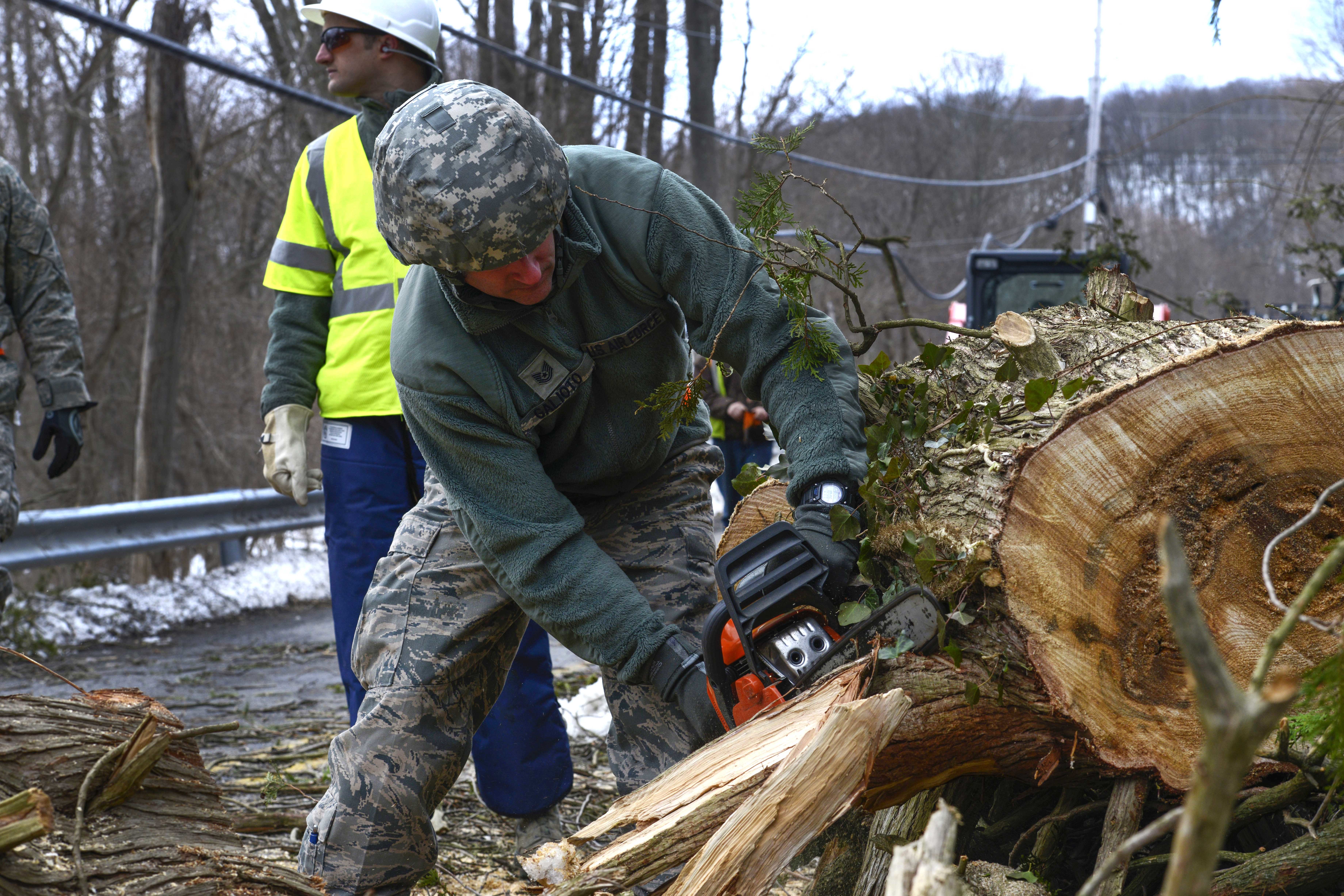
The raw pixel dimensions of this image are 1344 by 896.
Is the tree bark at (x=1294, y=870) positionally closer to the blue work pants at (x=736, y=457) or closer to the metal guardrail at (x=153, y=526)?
the metal guardrail at (x=153, y=526)

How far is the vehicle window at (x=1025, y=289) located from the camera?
941 centimetres

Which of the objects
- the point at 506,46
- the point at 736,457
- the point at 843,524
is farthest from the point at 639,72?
the point at 843,524

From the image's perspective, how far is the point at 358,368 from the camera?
10.4ft

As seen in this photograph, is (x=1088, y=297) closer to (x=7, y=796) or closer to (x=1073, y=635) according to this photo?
(x=1073, y=635)

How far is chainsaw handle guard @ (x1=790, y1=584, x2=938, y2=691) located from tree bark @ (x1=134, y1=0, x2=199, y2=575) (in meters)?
7.55

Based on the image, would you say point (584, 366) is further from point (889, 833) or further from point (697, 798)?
point (889, 833)

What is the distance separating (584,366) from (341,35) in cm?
157

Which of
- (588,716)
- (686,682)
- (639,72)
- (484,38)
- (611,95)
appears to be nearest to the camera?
(686,682)

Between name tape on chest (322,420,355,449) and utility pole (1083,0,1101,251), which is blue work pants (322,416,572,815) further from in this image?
utility pole (1083,0,1101,251)

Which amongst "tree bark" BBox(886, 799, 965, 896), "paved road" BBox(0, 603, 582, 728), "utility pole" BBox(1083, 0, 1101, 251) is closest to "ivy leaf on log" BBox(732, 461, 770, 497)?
"tree bark" BBox(886, 799, 965, 896)

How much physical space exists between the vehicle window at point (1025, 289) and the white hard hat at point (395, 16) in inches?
281

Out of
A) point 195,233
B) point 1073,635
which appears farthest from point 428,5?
point 195,233

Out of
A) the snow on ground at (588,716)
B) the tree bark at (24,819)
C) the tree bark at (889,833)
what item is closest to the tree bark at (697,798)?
the tree bark at (889,833)

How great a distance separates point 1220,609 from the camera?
1807 mm
